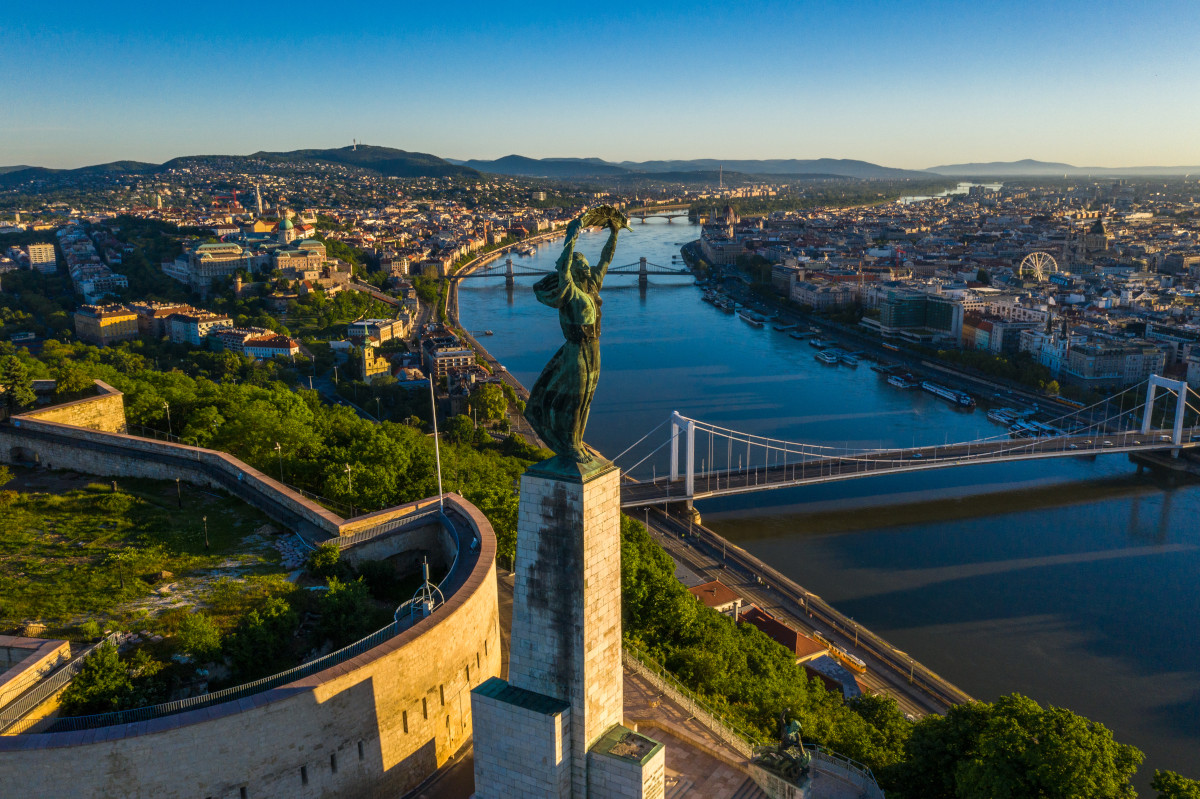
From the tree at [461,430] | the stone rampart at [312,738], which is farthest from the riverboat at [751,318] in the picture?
the stone rampart at [312,738]

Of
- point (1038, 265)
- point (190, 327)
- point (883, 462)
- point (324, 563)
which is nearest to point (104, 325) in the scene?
point (190, 327)

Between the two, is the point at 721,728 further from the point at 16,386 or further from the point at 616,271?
the point at 616,271

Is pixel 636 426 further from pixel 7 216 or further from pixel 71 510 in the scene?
pixel 7 216

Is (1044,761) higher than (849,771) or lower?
higher

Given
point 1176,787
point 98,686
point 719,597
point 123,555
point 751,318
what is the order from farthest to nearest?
point 751,318, point 719,597, point 123,555, point 1176,787, point 98,686

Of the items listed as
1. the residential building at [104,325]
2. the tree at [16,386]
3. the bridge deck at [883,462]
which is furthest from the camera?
the residential building at [104,325]

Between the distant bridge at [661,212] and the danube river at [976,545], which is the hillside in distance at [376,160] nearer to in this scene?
the distant bridge at [661,212]

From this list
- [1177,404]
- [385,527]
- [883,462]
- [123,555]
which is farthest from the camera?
[1177,404]

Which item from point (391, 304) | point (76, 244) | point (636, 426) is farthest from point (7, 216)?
point (636, 426)
